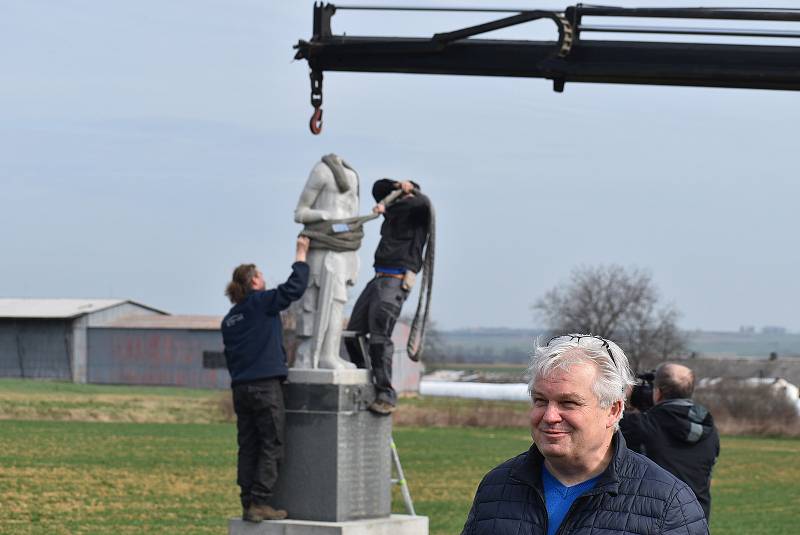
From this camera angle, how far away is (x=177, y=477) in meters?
20.9

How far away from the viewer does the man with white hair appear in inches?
168

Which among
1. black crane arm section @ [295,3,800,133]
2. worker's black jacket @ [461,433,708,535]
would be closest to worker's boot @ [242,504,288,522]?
black crane arm section @ [295,3,800,133]

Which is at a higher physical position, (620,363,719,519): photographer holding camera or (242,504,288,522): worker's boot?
(620,363,719,519): photographer holding camera

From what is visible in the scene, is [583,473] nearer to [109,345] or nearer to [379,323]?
[379,323]

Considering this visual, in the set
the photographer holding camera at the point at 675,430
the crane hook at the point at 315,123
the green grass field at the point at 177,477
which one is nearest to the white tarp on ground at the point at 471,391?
the green grass field at the point at 177,477

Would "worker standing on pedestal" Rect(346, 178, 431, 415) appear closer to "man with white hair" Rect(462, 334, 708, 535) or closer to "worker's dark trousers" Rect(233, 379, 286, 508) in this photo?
"worker's dark trousers" Rect(233, 379, 286, 508)

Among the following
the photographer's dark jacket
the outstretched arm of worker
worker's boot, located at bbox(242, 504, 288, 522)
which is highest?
the outstretched arm of worker

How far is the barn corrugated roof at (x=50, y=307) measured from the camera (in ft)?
231

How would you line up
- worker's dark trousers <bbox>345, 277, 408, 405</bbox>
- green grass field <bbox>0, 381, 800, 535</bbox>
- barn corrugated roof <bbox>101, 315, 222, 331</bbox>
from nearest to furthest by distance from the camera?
worker's dark trousers <bbox>345, 277, 408, 405</bbox> → green grass field <bbox>0, 381, 800, 535</bbox> → barn corrugated roof <bbox>101, 315, 222, 331</bbox>

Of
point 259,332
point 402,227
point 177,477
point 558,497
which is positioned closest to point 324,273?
point 402,227

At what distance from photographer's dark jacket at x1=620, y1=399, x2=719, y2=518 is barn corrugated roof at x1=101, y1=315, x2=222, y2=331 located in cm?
6497

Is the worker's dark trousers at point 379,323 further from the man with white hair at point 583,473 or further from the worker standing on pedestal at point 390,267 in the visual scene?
the man with white hair at point 583,473

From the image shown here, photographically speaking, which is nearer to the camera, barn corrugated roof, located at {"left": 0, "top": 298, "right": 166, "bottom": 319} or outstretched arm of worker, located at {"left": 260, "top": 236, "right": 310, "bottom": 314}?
outstretched arm of worker, located at {"left": 260, "top": 236, "right": 310, "bottom": 314}

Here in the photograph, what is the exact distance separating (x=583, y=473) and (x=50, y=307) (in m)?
71.9
